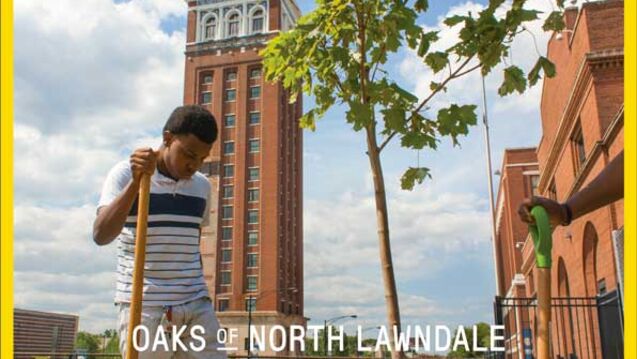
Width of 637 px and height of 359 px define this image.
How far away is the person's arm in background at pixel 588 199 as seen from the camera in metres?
2.15

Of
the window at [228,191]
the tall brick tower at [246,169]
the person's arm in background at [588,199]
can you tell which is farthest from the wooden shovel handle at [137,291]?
the window at [228,191]

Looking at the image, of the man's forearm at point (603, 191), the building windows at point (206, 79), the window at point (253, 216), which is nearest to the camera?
the man's forearm at point (603, 191)

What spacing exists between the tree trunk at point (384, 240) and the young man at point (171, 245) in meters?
1.67

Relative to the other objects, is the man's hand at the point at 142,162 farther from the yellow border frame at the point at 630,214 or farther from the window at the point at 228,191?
the window at the point at 228,191

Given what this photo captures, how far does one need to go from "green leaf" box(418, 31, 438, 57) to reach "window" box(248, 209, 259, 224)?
195 ft

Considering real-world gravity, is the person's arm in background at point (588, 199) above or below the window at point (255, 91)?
below

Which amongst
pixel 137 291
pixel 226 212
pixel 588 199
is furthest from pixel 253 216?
pixel 588 199

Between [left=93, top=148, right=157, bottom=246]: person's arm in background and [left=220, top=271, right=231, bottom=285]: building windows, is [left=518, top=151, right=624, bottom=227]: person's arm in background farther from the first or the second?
[left=220, top=271, right=231, bottom=285]: building windows

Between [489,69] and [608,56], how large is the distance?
10445 mm

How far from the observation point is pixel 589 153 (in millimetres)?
13750

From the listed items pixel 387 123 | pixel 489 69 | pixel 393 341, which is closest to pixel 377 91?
pixel 387 123

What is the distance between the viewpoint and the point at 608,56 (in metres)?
13.6

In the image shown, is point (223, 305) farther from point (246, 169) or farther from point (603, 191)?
point (603, 191)

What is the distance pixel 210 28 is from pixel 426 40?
2775 inches
